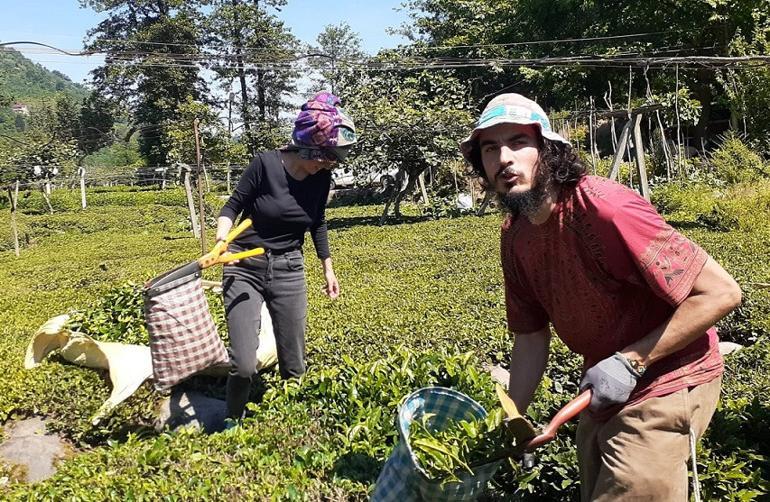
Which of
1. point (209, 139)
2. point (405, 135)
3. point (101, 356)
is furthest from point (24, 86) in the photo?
point (101, 356)

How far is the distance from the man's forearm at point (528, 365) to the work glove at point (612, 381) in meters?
0.45

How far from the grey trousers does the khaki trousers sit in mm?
2116

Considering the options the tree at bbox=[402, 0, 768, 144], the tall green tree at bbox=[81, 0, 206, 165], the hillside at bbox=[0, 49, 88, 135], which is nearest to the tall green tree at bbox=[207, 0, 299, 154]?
the tall green tree at bbox=[81, 0, 206, 165]

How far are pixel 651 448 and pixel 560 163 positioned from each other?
0.87m

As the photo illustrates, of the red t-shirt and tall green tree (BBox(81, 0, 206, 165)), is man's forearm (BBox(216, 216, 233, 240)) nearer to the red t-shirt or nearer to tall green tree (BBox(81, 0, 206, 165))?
the red t-shirt

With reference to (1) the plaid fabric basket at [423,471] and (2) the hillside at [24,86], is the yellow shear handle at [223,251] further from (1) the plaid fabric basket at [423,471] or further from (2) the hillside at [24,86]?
(2) the hillside at [24,86]

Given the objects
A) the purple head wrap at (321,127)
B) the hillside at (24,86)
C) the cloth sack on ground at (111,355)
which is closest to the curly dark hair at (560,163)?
the purple head wrap at (321,127)

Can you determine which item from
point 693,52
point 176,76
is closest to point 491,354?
point 693,52

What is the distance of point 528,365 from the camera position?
228cm

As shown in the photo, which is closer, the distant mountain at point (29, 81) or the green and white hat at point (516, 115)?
the green and white hat at point (516, 115)

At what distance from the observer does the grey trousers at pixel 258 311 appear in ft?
11.4

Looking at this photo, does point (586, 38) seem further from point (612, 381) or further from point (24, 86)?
point (24, 86)

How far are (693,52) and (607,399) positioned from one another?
77.8 feet

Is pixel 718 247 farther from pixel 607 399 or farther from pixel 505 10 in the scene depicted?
pixel 505 10
